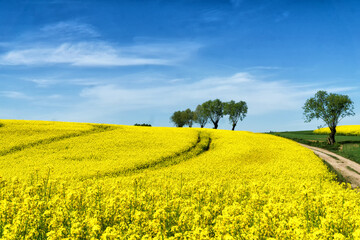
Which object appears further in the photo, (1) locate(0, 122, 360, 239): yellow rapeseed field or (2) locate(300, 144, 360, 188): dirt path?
(2) locate(300, 144, 360, 188): dirt path

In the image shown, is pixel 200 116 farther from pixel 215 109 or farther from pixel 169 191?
pixel 169 191

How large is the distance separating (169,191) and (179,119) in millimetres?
96216

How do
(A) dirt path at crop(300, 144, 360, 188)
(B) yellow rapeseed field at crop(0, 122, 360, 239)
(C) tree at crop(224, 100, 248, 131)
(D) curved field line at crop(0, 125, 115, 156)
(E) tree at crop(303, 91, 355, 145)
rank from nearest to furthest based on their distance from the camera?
(B) yellow rapeseed field at crop(0, 122, 360, 239)
(A) dirt path at crop(300, 144, 360, 188)
(D) curved field line at crop(0, 125, 115, 156)
(E) tree at crop(303, 91, 355, 145)
(C) tree at crop(224, 100, 248, 131)

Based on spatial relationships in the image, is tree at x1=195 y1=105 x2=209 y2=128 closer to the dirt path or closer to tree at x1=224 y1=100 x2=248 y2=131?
tree at x1=224 y1=100 x2=248 y2=131

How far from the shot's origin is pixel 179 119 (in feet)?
359

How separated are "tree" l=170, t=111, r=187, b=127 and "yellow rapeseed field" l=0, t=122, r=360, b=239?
213ft

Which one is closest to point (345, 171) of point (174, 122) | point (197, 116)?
point (197, 116)

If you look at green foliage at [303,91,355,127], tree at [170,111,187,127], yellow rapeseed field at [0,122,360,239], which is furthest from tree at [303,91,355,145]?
tree at [170,111,187,127]

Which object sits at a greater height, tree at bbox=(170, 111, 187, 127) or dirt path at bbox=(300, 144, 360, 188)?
tree at bbox=(170, 111, 187, 127)

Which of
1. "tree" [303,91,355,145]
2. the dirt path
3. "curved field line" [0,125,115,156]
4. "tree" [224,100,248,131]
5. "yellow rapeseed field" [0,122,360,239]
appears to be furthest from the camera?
"tree" [224,100,248,131]

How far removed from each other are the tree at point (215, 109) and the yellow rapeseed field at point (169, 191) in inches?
1895

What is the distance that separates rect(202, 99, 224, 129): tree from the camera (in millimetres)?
91688

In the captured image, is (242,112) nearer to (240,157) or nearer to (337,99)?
(337,99)

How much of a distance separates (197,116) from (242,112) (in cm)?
A: 1837
